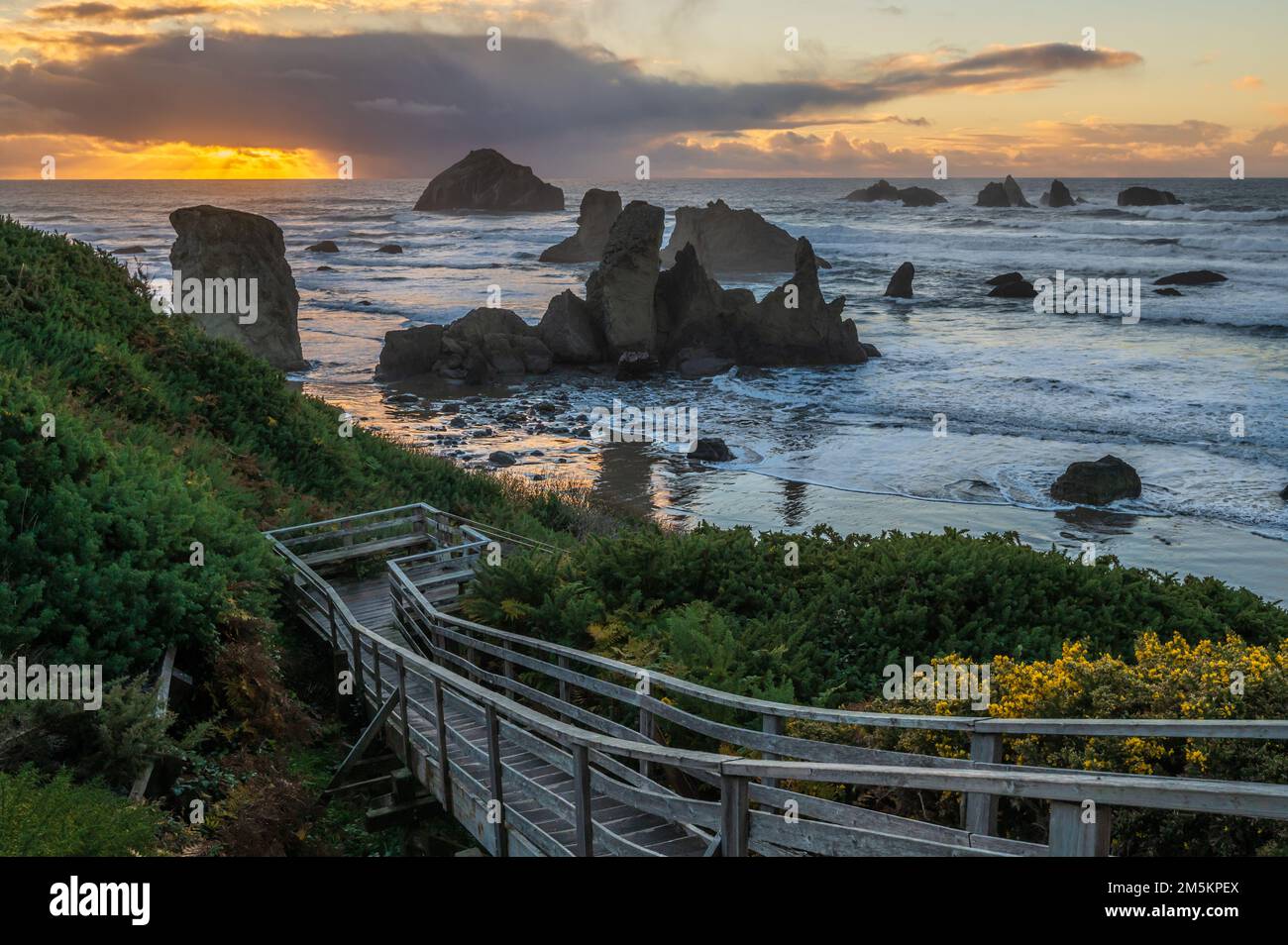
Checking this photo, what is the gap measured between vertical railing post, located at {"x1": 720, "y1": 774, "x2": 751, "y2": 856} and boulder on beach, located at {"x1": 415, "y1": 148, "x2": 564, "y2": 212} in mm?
190312

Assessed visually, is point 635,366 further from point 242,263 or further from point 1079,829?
point 1079,829

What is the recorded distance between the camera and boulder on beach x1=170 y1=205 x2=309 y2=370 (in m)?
50.9

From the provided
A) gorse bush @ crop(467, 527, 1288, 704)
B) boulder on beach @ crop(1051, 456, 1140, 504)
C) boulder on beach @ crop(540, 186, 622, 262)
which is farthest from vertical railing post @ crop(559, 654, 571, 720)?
boulder on beach @ crop(540, 186, 622, 262)

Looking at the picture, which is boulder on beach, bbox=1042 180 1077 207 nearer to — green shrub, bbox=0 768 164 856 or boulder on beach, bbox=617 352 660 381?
boulder on beach, bbox=617 352 660 381

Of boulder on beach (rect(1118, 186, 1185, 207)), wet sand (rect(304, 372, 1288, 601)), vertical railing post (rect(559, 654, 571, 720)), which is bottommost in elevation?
wet sand (rect(304, 372, 1288, 601))

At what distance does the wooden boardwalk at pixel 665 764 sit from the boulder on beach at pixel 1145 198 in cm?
17094

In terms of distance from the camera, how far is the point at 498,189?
7657 inches

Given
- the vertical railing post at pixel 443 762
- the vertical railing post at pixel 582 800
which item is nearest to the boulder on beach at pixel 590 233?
the vertical railing post at pixel 443 762

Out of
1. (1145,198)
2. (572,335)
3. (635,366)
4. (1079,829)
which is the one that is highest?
(1145,198)

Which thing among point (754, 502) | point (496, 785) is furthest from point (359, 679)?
point (754, 502)

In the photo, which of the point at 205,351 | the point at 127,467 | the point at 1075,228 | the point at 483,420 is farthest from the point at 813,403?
the point at 1075,228

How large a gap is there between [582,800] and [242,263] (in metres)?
48.5

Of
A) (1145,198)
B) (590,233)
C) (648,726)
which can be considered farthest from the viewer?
(1145,198)

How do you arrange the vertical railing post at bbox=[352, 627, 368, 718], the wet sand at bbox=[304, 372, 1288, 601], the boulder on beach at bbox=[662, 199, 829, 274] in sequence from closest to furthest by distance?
the vertical railing post at bbox=[352, 627, 368, 718] → the wet sand at bbox=[304, 372, 1288, 601] → the boulder on beach at bbox=[662, 199, 829, 274]
